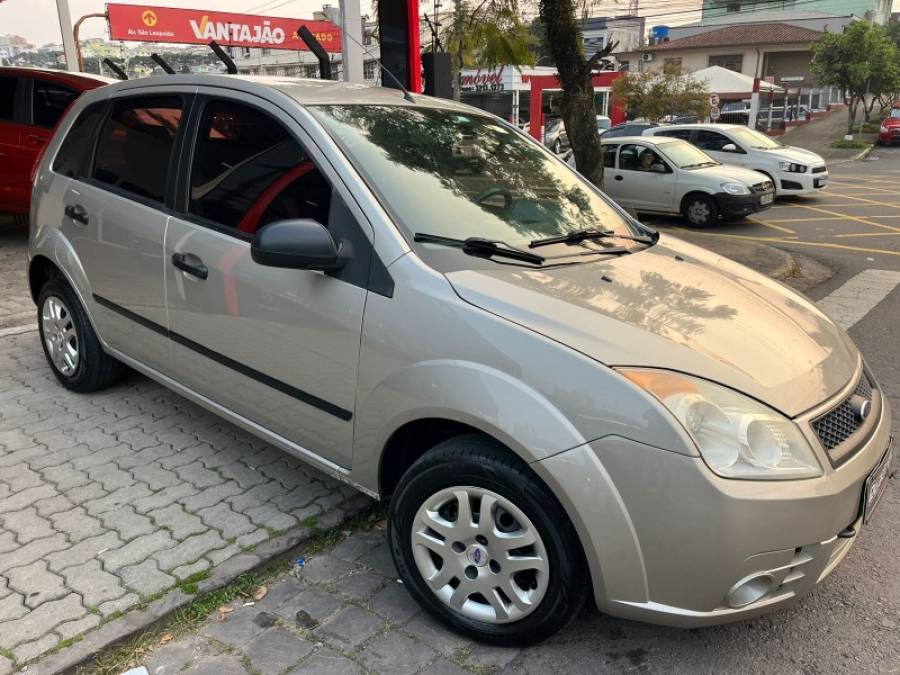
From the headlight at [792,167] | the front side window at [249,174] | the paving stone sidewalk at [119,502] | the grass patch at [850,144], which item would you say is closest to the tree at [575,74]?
the front side window at [249,174]

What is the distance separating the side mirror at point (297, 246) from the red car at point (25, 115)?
7.18 meters

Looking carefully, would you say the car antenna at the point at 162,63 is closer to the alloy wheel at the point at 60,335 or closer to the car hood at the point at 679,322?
the alloy wheel at the point at 60,335

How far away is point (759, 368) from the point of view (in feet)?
7.31

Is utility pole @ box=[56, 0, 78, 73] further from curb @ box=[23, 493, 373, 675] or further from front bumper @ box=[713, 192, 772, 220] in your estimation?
curb @ box=[23, 493, 373, 675]

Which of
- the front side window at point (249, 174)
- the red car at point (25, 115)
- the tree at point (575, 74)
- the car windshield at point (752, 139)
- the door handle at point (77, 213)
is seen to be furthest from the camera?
the car windshield at point (752, 139)

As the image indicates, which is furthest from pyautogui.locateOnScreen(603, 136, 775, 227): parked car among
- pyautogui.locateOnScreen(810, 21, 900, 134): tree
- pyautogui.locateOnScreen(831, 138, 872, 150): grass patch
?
pyautogui.locateOnScreen(810, 21, 900, 134): tree

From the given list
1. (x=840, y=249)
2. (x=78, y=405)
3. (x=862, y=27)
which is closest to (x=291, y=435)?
(x=78, y=405)

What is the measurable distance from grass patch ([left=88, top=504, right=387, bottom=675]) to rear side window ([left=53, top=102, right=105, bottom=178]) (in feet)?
8.03

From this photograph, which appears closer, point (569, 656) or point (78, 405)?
point (569, 656)

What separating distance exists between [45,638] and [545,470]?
5.83ft

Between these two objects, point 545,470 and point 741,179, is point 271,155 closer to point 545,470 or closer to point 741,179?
point 545,470

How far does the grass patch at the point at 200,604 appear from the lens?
2.39m

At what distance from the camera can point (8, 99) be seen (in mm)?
8359

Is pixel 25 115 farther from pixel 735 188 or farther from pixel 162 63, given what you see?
pixel 735 188
